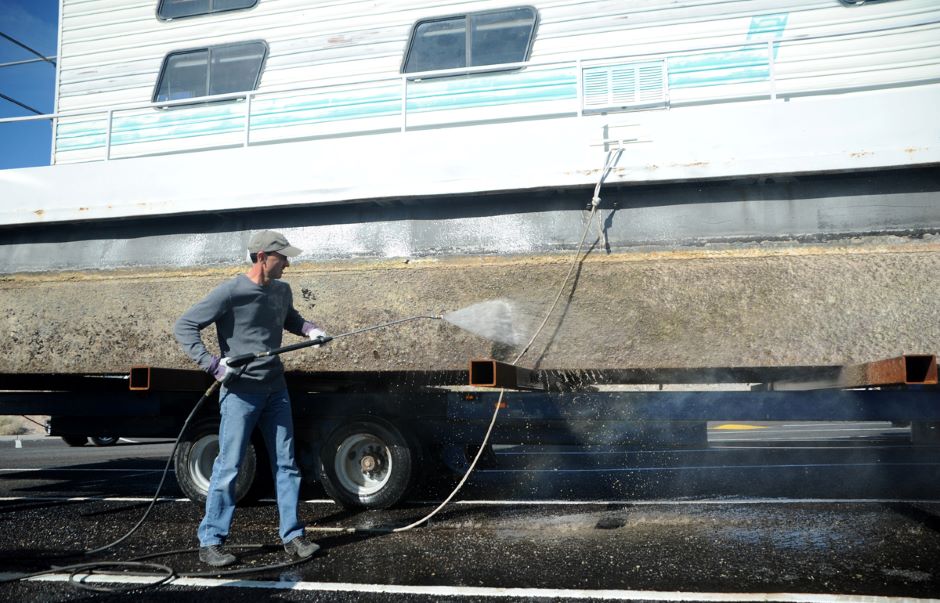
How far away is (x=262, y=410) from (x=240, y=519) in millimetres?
Result: 1724

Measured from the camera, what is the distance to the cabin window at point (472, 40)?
7234mm

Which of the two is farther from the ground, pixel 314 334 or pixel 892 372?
pixel 314 334

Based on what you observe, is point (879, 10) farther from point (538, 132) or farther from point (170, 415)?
point (170, 415)

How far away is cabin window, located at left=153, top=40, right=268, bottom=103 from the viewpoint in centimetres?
800

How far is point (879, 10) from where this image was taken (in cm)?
659

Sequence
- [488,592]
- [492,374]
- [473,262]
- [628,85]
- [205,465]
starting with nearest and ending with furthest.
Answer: [488,592] → [492,374] → [473,262] → [628,85] → [205,465]

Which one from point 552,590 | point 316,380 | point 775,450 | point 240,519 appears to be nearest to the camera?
point 552,590

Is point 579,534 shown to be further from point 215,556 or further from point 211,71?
point 211,71

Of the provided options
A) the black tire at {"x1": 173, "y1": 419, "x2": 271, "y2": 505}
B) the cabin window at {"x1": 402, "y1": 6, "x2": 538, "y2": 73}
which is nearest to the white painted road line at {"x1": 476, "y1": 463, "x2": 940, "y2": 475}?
the black tire at {"x1": 173, "y1": 419, "x2": 271, "y2": 505}

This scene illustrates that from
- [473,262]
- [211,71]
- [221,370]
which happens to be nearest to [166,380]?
[221,370]

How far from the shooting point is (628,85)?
254 inches

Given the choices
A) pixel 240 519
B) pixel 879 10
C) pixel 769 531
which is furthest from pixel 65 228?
pixel 879 10

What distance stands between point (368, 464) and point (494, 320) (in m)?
1.71

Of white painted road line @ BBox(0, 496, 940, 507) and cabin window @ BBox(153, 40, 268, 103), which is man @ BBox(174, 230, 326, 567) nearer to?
white painted road line @ BBox(0, 496, 940, 507)
